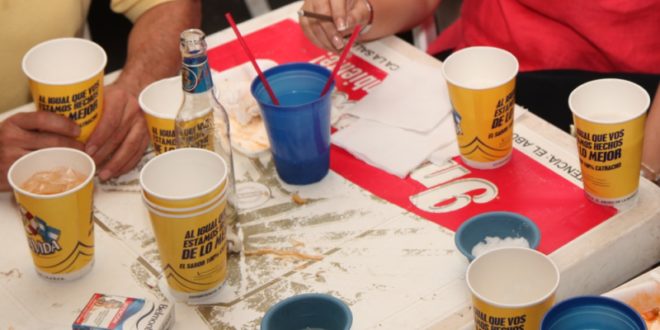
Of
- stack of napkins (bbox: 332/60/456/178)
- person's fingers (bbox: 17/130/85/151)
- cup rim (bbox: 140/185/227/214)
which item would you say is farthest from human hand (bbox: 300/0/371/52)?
cup rim (bbox: 140/185/227/214)

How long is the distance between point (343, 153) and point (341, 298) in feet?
1.21

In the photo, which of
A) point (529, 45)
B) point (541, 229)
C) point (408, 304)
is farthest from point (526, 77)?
point (408, 304)

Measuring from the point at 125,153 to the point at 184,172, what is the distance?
29 centimetres

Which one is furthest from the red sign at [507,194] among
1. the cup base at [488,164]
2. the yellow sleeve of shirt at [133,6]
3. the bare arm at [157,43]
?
the yellow sleeve of shirt at [133,6]

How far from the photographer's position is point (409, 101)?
170cm

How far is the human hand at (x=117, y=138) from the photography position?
61.6 inches

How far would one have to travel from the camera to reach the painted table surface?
1293mm

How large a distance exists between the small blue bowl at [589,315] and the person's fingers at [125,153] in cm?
82

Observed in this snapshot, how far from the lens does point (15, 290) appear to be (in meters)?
1.37

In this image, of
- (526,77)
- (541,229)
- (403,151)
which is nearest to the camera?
(541,229)

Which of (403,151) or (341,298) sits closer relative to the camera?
(341,298)

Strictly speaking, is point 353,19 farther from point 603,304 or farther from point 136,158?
point 603,304

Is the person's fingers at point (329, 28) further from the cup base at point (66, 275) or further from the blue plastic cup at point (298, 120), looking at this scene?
the cup base at point (66, 275)

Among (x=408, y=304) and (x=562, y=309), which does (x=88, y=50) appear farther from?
(x=562, y=309)
